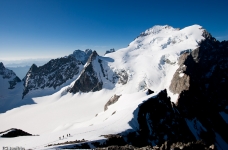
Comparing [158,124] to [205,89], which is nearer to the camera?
[158,124]

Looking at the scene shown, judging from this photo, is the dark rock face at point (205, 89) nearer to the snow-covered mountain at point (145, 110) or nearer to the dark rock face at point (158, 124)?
the snow-covered mountain at point (145, 110)

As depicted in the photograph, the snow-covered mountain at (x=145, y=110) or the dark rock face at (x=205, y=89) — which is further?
the dark rock face at (x=205, y=89)

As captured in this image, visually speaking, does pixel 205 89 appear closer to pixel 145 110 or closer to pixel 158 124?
pixel 158 124

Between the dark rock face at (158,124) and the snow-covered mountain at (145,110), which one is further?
the dark rock face at (158,124)

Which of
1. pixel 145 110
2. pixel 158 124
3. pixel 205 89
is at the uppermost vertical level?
pixel 205 89

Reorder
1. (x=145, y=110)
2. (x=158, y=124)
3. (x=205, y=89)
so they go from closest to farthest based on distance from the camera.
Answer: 1. (x=158, y=124)
2. (x=145, y=110)
3. (x=205, y=89)

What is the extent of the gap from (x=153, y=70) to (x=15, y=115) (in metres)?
137

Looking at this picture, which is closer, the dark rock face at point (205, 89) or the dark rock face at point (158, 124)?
the dark rock face at point (158, 124)

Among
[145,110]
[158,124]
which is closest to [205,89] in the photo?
[158,124]

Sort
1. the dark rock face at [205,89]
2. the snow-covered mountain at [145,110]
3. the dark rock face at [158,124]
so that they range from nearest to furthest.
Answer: the snow-covered mountain at [145,110], the dark rock face at [158,124], the dark rock face at [205,89]

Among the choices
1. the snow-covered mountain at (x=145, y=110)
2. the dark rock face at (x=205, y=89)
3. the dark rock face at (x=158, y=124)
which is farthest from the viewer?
the dark rock face at (x=205, y=89)

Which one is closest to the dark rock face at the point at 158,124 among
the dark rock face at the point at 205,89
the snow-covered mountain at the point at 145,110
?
A: the snow-covered mountain at the point at 145,110

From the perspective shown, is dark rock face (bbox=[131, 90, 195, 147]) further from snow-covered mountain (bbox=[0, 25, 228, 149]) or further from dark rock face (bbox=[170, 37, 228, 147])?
dark rock face (bbox=[170, 37, 228, 147])

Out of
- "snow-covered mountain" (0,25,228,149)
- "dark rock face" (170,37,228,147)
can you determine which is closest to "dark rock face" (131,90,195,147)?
"snow-covered mountain" (0,25,228,149)
